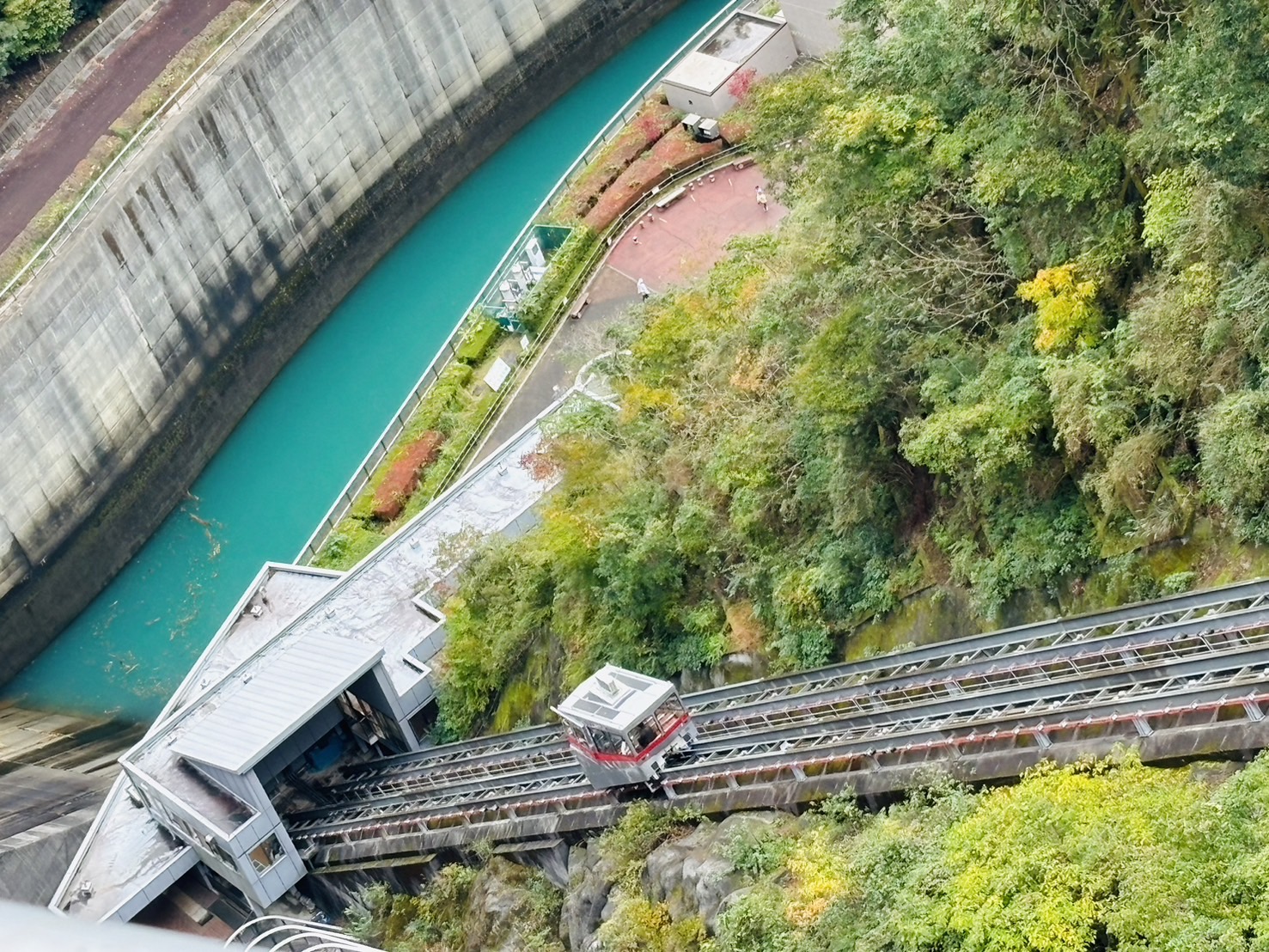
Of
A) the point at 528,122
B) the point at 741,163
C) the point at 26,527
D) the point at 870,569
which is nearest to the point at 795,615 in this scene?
the point at 870,569

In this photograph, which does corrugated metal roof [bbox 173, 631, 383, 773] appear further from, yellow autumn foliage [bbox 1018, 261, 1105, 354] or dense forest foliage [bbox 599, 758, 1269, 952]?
yellow autumn foliage [bbox 1018, 261, 1105, 354]

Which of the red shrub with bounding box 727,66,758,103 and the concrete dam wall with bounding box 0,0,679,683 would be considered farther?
the red shrub with bounding box 727,66,758,103

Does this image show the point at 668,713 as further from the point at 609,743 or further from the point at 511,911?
the point at 511,911

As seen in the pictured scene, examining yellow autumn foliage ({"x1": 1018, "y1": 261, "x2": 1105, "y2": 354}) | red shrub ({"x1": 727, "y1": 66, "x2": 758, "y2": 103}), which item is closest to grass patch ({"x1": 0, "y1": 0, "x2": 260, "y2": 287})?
red shrub ({"x1": 727, "y1": 66, "x2": 758, "y2": 103})

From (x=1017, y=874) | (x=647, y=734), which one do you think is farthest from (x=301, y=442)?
(x=1017, y=874)

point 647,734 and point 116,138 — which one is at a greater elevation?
point 116,138

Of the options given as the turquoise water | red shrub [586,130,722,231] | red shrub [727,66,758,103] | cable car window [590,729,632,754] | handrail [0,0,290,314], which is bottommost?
the turquoise water

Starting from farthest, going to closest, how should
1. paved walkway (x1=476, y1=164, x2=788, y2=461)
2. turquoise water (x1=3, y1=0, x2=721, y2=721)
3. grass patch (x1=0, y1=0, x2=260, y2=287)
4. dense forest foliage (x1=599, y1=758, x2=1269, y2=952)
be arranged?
grass patch (x1=0, y1=0, x2=260, y2=287)
turquoise water (x1=3, y1=0, x2=721, y2=721)
paved walkway (x1=476, y1=164, x2=788, y2=461)
dense forest foliage (x1=599, y1=758, x2=1269, y2=952)

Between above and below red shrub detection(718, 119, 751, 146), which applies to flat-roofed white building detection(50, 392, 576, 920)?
below
